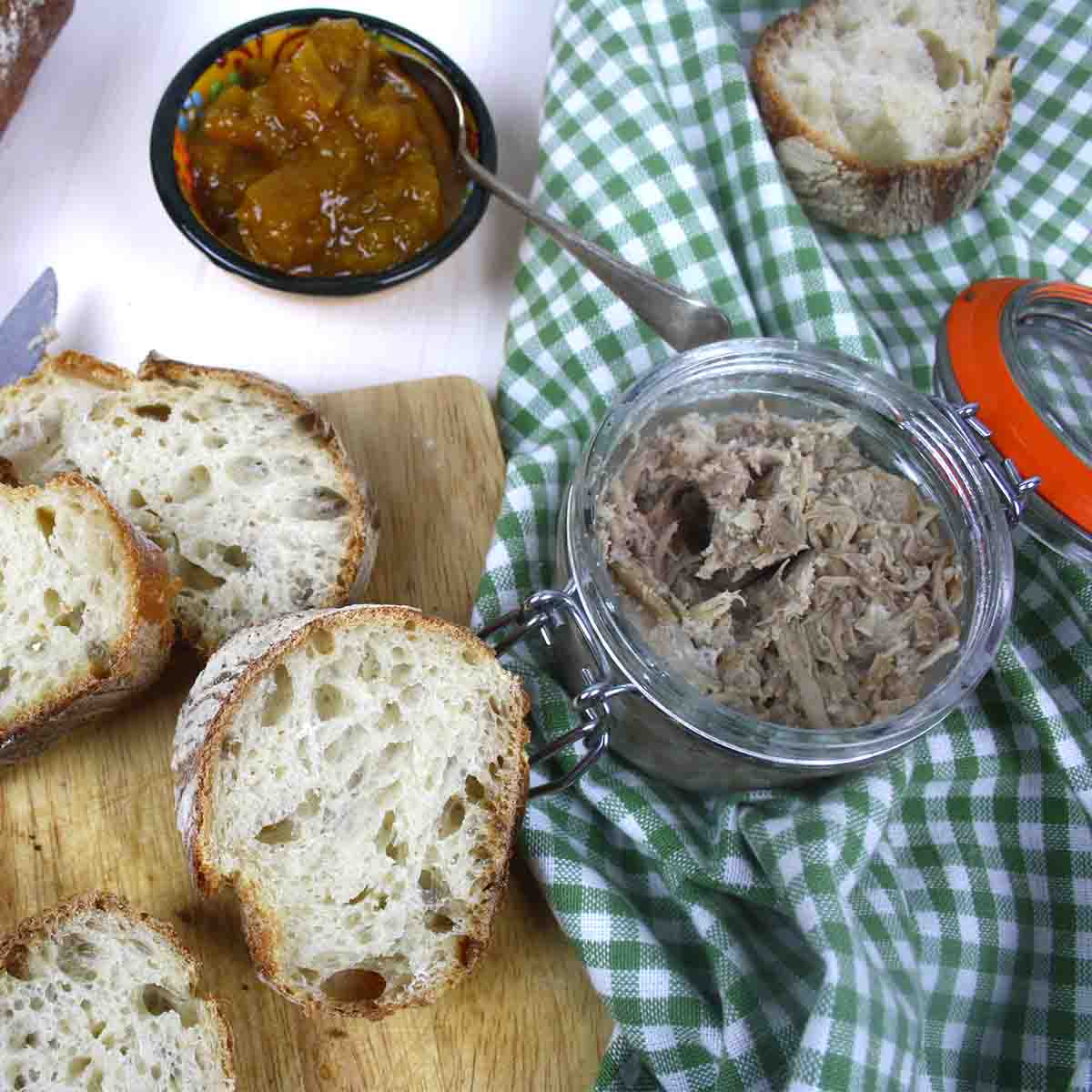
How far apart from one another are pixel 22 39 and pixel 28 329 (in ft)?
2.72

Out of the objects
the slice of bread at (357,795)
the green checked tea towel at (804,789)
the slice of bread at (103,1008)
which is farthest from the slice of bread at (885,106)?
the slice of bread at (103,1008)

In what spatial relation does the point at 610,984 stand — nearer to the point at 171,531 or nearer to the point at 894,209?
the point at 171,531

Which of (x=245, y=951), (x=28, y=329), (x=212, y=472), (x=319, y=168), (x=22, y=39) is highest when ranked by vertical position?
(x=22, y=39)

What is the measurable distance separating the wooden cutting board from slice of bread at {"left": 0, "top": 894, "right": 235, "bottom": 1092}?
4.2 inches

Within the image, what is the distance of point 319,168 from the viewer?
102 inches

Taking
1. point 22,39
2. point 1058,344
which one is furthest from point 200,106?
point 1058,344

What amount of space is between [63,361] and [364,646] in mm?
854

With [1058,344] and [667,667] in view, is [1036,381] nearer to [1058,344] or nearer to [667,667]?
[1058,344]

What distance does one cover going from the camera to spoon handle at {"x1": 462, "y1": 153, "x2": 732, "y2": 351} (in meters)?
2.46

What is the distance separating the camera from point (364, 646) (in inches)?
83.0

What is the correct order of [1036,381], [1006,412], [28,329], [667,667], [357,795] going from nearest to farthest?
[667,667] → [357,795] → [1006,412] → [1036,381] → [28,329]

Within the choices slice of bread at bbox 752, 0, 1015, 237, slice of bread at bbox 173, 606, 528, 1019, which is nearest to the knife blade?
slice of bread at bbox 173, 606, 528, 1019

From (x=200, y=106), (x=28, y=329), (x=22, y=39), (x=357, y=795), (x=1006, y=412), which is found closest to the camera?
(x=357, y=795)

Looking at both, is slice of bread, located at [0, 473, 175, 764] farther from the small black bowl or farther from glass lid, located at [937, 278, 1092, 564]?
glass lid, located at [937, 278, 1092, 564]
